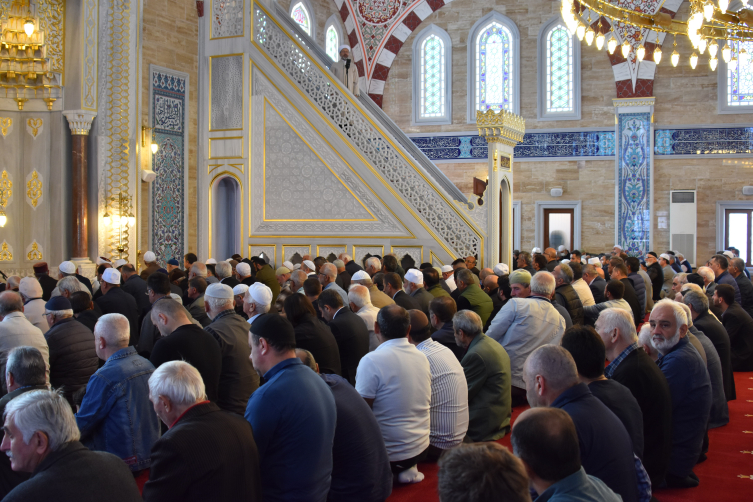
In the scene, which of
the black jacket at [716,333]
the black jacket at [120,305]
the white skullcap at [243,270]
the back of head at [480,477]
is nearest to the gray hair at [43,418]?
the back of head at [480,477]

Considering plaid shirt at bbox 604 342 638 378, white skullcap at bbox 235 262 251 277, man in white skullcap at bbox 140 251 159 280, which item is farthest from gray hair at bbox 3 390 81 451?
man in white skullcap at bbox 140 251 159 280

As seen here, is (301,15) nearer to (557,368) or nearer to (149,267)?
(149,267)

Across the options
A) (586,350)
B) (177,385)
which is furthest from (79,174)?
(586,350)

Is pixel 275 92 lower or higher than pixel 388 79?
lower

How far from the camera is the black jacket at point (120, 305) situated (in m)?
5.61

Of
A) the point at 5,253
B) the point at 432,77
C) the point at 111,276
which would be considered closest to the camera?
the point at 111,276

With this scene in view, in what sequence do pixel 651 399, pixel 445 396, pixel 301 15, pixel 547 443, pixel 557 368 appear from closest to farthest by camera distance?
pixel 547 443 → pixel 557 368 → pixel 651 399 → pixel 445 396 → pixel 301 15

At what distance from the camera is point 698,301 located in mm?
4758

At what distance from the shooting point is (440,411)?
12.1 ft

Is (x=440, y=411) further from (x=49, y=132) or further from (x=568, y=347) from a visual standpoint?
(x=49, y=132)

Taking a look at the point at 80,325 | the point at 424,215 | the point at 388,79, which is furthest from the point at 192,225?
the point at 80,325

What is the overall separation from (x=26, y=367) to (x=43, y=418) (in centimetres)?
96

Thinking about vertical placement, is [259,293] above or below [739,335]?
above

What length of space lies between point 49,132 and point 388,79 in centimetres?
724
